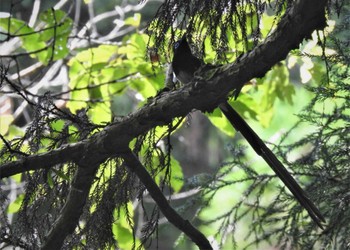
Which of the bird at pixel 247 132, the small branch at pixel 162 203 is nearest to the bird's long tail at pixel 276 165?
the bird at pixel 247 132

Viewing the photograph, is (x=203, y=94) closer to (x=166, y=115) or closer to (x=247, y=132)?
(x=166, y=115)

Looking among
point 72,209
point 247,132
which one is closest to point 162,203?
point 72,209

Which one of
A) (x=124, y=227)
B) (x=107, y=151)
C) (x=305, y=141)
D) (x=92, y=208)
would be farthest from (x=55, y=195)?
(x=305, y=141)

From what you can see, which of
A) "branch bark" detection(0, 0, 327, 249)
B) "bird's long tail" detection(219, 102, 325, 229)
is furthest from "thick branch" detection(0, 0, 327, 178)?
"bird's long tail" detection(219, 102, 325, 229)

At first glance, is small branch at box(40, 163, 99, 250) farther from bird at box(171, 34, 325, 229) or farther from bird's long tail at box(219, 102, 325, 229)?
bird's long tail at box(219, 102, 325, 229)

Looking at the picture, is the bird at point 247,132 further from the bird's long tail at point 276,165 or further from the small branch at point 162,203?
the small branch at point 162,203

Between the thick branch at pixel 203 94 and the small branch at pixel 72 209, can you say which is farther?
the small branch at pixel 72 209

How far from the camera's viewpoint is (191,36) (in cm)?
146

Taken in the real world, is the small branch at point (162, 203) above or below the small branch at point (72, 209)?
below

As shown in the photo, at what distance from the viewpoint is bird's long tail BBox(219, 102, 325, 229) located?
1495 millimetres

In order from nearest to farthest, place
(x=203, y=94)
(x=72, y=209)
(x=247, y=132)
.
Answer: (x=203, y=94) → (x=72, y=209) → (x=247, y=132)

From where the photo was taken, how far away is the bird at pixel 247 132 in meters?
1.51

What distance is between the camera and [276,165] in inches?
62.0

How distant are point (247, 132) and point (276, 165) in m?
0.16
